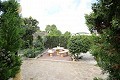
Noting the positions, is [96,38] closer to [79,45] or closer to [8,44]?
[8,44]

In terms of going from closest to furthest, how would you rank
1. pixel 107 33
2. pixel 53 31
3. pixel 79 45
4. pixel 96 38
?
pixel 107 33, pixel 96 38, pixel 79 45, pixel 53 31

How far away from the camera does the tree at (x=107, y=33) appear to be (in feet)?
15.0

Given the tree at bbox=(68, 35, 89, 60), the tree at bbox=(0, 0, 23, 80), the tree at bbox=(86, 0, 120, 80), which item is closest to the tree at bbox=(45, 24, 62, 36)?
the tree at bbox=(68, 35, 89, 60)

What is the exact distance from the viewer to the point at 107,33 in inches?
186

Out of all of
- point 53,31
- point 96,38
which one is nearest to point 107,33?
point 96,38

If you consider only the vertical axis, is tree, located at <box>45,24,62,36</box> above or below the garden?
above

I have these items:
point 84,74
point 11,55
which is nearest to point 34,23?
point 84,74

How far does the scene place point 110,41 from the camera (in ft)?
15.6

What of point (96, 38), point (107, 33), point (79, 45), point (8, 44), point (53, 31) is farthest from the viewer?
point (53, 31)

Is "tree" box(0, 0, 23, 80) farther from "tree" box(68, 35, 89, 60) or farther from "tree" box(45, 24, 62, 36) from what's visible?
"tree" box(45, 24, 62, 36)

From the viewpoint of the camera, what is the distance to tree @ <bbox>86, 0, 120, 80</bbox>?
4582 millimetres

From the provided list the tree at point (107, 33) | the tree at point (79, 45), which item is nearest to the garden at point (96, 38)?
the tree at point (107, 33)

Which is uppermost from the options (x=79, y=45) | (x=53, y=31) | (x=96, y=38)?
(x=53, y=31)

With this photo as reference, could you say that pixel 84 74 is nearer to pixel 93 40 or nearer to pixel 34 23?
pixel 93 40
